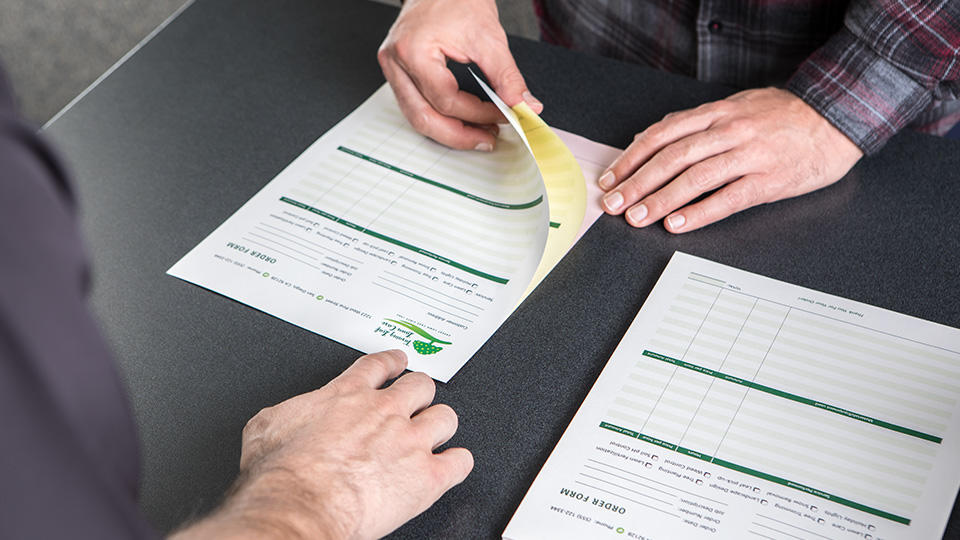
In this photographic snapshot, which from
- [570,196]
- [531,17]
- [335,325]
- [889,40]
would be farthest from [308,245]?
[531,17]

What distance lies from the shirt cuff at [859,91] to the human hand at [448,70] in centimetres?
34

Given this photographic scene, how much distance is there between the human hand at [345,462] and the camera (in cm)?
70

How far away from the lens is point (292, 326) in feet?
3.14

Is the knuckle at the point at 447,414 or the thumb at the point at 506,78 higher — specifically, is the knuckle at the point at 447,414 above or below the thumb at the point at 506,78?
below

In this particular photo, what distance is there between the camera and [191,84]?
1310 millimetres

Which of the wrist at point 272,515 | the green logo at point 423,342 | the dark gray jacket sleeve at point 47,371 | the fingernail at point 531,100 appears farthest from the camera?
the fingernail at point 531,100

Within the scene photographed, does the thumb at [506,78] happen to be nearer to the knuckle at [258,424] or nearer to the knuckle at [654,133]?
the knuckle at [654,133]

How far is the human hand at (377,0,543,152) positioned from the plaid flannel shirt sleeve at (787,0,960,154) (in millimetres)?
355

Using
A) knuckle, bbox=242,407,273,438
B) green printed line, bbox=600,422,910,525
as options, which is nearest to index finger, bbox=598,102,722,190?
green printed line, bbox=600,422,910,525

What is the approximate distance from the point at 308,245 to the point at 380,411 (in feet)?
1.02

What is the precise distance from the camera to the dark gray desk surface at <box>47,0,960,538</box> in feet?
2.80

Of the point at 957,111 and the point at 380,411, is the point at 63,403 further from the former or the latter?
the point at 957,111

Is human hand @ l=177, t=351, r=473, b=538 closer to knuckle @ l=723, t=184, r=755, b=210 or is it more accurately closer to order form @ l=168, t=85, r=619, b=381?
order form @ l=168, t=85, r=619, b=381

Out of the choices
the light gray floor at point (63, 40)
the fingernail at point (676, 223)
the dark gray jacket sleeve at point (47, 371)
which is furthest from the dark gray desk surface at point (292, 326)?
the light gray floor at point (63, 40)
